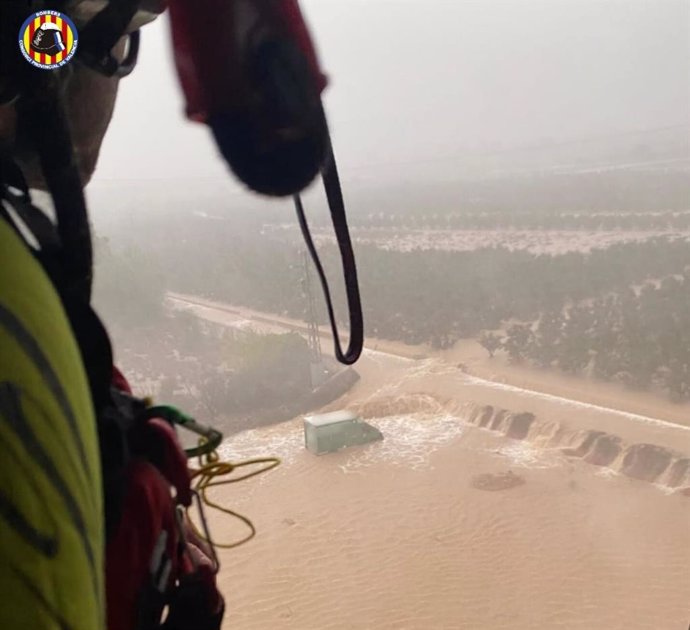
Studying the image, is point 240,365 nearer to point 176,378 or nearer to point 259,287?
point 176,378

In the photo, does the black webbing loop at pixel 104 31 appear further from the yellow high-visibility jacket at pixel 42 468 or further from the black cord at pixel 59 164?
the yellow high-visibility jacket at pixel 42 468

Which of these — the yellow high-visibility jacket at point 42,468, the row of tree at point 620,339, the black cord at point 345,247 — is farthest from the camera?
the row of tree at point 620,339

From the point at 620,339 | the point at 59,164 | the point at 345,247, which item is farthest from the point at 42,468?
the point at 620,339

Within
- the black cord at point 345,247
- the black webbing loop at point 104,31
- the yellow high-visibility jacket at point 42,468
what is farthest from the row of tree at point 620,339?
the yellow high-visibility jacket at point 42,468

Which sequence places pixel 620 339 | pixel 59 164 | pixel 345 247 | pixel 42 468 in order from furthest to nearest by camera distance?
pixel 620 339
pixel 345 247
pixel 59 164
pixel 42 468

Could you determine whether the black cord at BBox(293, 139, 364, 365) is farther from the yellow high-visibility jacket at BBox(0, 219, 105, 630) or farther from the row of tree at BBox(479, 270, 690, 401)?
the row of tree at BBox(479, 270, 690, 401)

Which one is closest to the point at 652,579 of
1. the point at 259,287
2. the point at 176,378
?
the point at 176,378

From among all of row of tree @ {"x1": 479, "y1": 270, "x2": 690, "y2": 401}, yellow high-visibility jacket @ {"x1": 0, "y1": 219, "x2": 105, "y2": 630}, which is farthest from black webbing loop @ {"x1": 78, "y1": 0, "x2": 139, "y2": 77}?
row of tree @ {"x1": 479, "y1": 270, "x2": 690, "y2": 401}

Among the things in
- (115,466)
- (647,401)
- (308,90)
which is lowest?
(647,401)

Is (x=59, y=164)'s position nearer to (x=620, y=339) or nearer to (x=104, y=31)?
(x=104, y=31)

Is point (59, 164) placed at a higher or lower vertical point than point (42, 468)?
higher

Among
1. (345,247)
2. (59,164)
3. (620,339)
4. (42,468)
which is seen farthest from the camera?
(620,339)
